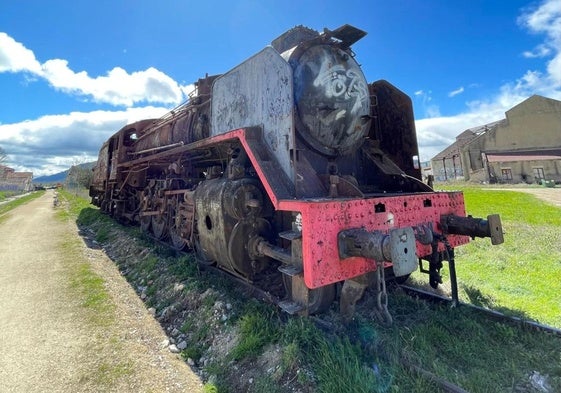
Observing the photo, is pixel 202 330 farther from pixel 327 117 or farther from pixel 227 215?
pixel 327 117

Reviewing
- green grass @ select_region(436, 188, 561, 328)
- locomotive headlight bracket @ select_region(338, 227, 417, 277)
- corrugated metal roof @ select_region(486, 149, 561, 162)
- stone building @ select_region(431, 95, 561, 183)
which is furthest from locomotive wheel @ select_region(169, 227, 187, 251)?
corrugated metal roof @ select_region(486, 149, 561, 162)

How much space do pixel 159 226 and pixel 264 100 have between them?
496 cm

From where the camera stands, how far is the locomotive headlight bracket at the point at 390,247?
8.08 feet

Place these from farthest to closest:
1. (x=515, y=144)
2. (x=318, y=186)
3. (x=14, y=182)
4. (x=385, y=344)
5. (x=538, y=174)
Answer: (x=14, y=182), (x=515, y=144), (x=538, y=174), (x=318, y=186), (x=385, y=344)

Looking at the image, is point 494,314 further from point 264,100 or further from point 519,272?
point 264,100

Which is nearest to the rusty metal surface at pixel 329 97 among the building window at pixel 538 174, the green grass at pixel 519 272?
the green grass at pixel 519 272

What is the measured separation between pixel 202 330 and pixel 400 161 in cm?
383

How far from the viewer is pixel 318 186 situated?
3.55 m

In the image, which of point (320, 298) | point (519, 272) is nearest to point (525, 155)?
point (519, 272)

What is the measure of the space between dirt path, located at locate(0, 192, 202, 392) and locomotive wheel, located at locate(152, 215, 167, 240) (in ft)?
4.76

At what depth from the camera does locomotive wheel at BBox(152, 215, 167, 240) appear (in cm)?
731

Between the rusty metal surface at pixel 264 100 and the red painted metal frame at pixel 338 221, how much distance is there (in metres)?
0.34

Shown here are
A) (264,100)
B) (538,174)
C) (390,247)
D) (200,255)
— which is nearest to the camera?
(390,247)

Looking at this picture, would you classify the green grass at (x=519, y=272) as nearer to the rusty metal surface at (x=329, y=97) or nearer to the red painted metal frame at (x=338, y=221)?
the red painted metal frame at (x=338, y=221)
